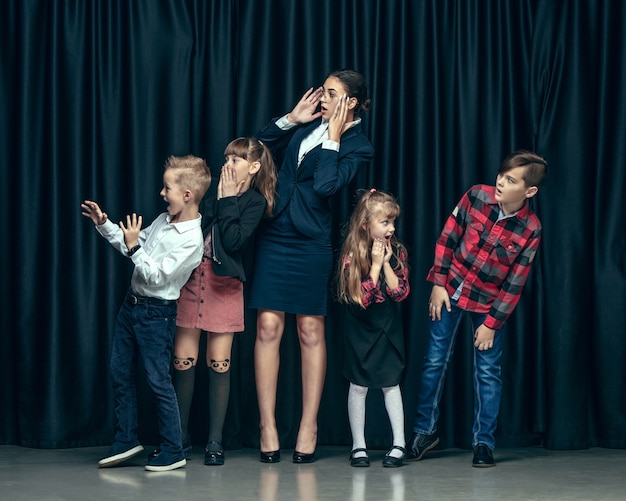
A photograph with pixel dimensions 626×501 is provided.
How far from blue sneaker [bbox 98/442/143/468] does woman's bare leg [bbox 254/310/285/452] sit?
50 cm

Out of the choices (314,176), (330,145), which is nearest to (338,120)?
(330,145)

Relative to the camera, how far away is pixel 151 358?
11.6ft

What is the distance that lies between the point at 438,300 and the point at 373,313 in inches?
10.5

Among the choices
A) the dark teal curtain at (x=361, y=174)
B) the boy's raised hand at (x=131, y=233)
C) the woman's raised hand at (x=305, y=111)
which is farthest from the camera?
the dark teal curtain at (x=361, y=174)

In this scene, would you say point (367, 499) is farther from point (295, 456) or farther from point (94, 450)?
point (94, 450)

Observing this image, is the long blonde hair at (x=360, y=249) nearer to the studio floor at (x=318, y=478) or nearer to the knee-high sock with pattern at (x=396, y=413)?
the knee-high sock with pattern at (x=396, y=413)

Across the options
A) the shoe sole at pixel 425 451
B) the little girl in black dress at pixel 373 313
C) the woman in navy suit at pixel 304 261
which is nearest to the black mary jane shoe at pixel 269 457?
the woman in navy suit at pixel 304 261

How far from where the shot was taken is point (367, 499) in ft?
10.4

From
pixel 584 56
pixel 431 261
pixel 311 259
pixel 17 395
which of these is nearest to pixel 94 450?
pixel 17 395

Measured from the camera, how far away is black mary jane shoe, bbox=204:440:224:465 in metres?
3.66

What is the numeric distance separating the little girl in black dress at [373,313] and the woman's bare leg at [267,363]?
0.93 feet

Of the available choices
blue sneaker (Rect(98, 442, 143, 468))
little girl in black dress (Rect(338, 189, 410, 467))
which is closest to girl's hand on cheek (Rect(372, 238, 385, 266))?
little girl in black dress (Rect(338, 189, 410, 467))

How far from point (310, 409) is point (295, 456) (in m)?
0.19

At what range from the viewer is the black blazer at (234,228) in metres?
3.61
